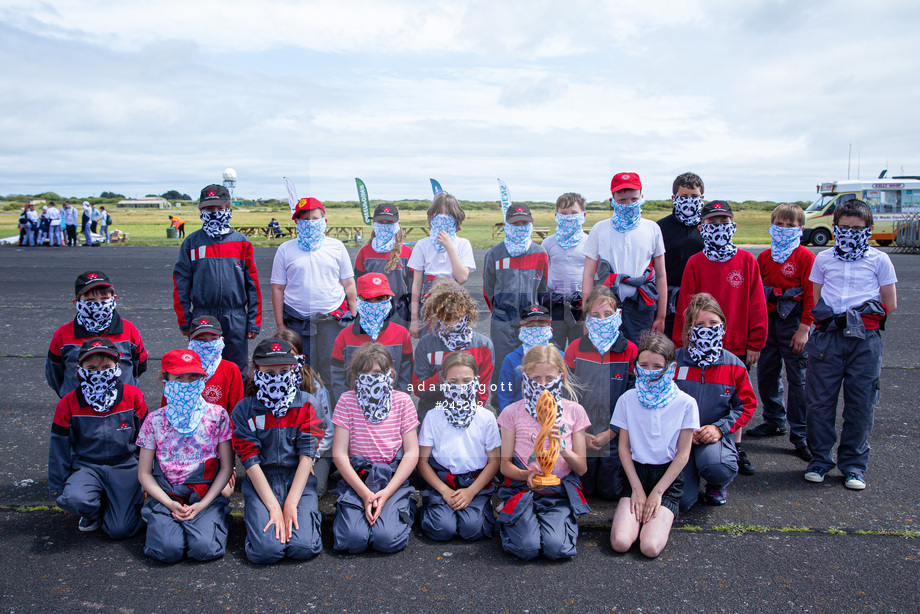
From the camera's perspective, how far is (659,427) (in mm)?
4609

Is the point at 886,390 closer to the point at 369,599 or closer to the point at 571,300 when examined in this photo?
the point at 571,300

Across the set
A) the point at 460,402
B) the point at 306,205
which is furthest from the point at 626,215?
the point at 306,205

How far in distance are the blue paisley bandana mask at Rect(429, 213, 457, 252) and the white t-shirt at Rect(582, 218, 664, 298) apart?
1445 millimetres

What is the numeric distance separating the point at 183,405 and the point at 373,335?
160 centimetres

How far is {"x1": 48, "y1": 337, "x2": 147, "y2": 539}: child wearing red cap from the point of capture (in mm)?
4422

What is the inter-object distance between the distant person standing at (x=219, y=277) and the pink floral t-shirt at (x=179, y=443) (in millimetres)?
1501

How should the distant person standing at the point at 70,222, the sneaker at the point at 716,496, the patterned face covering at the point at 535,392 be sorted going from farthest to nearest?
the distant person standing at the point at 70,222, the sneaker at the point at 716,496, the patterned face covering at the point at 535,392

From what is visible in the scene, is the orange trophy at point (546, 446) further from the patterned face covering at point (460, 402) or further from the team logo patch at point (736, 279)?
the team logo patch at point (736, 279)

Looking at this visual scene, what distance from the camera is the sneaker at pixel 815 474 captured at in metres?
5.17

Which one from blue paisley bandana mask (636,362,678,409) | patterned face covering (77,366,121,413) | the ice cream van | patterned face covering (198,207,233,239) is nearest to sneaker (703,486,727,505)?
blue paisley bandana mask (636,362,678,409)

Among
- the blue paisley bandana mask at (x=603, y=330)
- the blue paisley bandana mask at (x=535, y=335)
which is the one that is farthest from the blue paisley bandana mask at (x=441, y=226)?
the blue paisley bandana mask at (x=603, y=330)

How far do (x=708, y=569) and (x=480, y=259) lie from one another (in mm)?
19485

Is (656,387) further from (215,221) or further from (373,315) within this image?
(215,221)

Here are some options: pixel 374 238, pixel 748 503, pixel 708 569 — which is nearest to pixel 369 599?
pixel 708 569
